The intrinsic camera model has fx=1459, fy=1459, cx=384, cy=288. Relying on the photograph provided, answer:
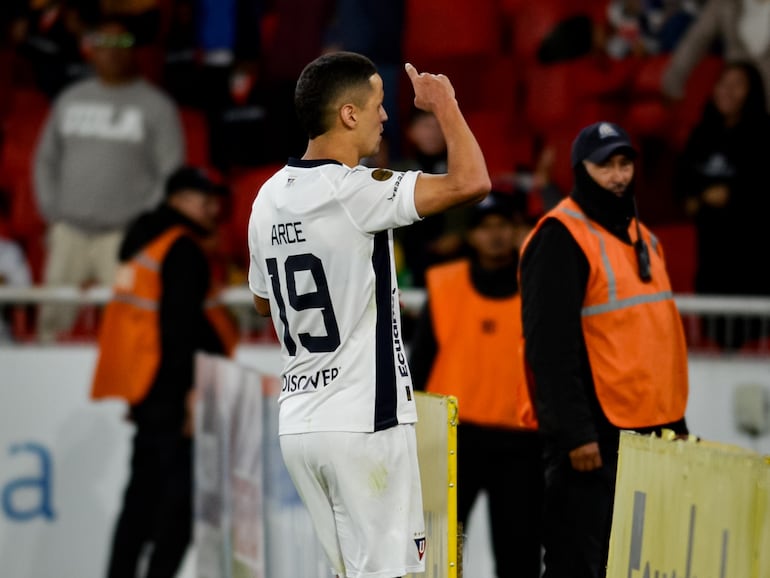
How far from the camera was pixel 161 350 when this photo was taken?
25.7 ft

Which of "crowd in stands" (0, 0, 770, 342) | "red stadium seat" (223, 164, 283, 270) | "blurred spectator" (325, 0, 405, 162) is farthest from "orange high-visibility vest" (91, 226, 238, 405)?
"blurred spectator" (325, 0, 405, 162)

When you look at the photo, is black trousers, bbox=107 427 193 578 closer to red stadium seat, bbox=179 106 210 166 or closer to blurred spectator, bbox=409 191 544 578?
blurred spectator, bbox=409 191 544 578

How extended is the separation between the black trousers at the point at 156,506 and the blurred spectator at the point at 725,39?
143 inches

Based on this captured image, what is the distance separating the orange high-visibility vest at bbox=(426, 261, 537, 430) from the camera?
6.63 meters

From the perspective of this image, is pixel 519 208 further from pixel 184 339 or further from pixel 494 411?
pixel 184 339

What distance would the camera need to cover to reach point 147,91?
9398 millimetres

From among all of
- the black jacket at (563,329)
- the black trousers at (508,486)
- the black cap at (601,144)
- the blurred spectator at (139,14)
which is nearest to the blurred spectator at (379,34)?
the blurred spectator at (139,14)

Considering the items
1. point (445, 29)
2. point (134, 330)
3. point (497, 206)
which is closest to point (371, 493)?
point (497, 206)

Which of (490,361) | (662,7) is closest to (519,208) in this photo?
(490,361)

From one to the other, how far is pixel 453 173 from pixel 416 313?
411cm

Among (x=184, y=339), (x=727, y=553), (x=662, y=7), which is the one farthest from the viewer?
(x=662, y=7)

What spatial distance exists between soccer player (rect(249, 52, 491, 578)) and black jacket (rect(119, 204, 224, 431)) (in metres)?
3.78

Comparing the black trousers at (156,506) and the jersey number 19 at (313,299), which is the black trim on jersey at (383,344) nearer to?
the jersey number 19 at (313,299)

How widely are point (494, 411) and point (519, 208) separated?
97 centimetres
